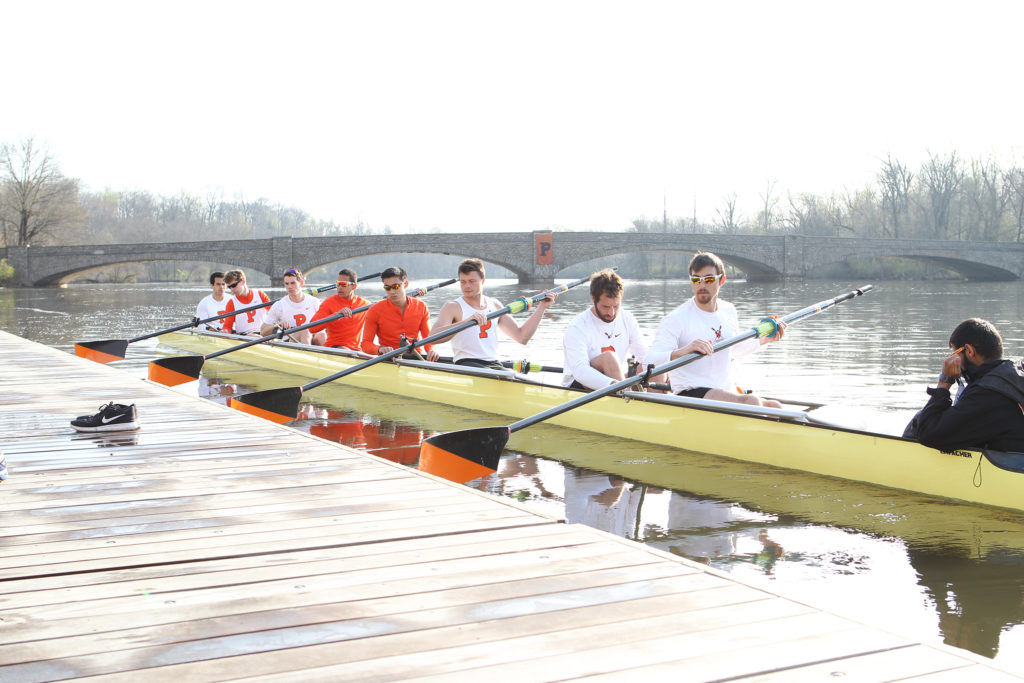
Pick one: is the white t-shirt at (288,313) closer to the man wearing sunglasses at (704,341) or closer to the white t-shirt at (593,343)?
the white t-shirt at (593,343)

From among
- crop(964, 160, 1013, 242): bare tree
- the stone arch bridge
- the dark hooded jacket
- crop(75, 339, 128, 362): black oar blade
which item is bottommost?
crop(75, 339, 128, 362): black oar blade

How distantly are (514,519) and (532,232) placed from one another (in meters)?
49.1

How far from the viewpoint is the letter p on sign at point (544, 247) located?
52125 millimetres

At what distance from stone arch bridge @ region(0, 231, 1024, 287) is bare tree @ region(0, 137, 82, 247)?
5.25 m

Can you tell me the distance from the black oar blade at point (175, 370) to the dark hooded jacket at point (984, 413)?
28.9 feet

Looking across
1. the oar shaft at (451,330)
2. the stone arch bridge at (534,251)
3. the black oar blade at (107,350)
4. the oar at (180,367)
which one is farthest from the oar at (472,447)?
the stone arch bridge at (534,251)

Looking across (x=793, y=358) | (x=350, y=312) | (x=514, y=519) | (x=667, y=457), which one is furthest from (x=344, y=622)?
(x=793, y=358)

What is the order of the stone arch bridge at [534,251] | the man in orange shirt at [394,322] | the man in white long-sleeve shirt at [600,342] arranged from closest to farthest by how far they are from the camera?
1. the man in white long-sleeve shirt at [600,342]
2. the man in orange shirt at [394,322]
3. the stone arch bridge at [534,251]

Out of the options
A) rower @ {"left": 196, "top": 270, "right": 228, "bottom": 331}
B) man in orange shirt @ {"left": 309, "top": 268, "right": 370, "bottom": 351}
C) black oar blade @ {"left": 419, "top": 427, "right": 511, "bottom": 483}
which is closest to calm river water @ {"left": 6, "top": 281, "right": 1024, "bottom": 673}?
black oar blade @ {"left": 419, "top": 427, "right": 511, "bottom": 483}

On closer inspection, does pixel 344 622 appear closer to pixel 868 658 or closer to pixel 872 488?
pixel 868 658

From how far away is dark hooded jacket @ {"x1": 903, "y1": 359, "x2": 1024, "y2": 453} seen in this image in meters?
4.75

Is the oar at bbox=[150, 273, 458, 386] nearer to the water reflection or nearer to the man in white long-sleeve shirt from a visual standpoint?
the water reflection

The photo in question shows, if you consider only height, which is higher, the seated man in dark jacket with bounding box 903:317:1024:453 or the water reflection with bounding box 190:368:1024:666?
the seated man in dark jacket with bounding box 903:317:1024:453

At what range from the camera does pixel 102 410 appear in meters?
5.88
